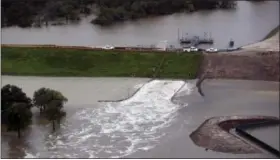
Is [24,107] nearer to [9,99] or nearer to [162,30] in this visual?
[9,99]

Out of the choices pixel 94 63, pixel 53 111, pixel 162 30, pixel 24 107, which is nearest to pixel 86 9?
pixel 162 30

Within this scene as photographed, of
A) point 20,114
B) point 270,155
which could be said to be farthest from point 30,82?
point 270,155

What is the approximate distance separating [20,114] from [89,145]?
67cm

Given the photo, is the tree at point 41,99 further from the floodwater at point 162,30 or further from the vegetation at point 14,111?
the floodwater at point 162,30

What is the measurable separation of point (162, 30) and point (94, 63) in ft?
7.59

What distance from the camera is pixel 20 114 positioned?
16.0 feet

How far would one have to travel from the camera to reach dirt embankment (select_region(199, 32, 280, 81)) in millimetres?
6445

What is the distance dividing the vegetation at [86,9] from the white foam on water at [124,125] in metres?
3.69

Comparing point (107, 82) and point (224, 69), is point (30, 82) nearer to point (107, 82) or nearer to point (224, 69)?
point (107, 82)

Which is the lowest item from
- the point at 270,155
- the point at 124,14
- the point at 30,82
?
the point at 270,155

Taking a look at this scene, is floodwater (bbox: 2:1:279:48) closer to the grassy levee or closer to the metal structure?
the metal structure

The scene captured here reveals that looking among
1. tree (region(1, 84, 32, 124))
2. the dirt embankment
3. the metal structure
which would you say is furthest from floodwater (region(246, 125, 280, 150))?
the metal structure

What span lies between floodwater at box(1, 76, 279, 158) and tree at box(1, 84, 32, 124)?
0.17m

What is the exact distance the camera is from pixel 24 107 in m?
4.89
